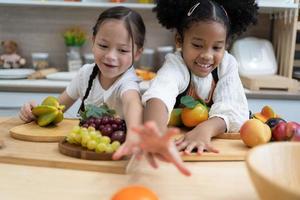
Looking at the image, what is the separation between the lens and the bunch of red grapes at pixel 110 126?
2.26 feet

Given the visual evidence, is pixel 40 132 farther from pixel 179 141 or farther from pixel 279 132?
pixel 279 132

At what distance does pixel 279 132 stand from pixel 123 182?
381 millimetres

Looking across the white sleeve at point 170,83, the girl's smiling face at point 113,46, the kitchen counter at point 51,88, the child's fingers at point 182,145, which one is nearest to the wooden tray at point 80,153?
the child's fingers at point 182,145

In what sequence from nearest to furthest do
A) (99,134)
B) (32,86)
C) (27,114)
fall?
(99,134) → (27,114) → (32,86)

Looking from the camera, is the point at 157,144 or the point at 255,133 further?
the point at 255,133

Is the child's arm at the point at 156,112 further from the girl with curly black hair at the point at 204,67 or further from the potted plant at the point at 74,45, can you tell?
the potted plant at the point at 74,45

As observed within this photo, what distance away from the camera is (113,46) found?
95cm

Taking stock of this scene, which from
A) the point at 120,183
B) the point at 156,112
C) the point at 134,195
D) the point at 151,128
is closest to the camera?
the point at 151,128

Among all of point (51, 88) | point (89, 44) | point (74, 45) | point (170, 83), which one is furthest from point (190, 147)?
point (89, 44)

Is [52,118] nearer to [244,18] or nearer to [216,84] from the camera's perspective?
[216,84]

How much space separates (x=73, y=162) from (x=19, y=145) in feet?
Answer: 0.60

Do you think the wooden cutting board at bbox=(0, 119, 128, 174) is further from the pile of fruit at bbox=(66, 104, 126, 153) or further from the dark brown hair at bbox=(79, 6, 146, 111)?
the dark brown hair at bbox=(79, 6, 146, 111)

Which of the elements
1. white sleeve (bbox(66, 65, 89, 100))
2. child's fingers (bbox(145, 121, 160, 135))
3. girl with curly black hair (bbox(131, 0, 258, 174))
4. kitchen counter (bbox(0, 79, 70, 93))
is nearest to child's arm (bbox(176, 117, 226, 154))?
girl with curly black hair (bbox(131, 0, 258, 174))

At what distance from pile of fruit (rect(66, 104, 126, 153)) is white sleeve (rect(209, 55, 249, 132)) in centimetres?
29
